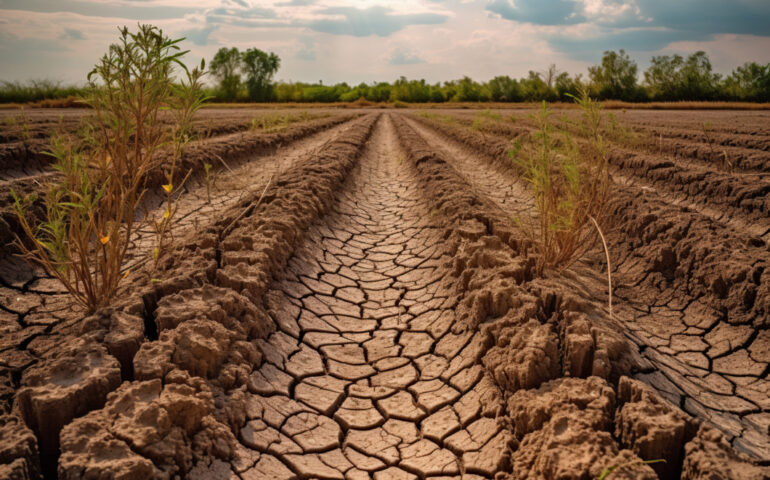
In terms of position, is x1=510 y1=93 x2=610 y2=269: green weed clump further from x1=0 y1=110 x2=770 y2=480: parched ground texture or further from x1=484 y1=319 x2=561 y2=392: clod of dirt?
x1=484 y1=319 x2=561 y2=392: clod of dirt

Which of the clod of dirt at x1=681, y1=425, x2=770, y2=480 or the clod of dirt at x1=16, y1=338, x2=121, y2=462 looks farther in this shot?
the clod of dirt at x1=16, y1=338, x2=121, y2=462

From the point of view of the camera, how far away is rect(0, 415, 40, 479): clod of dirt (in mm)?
1494

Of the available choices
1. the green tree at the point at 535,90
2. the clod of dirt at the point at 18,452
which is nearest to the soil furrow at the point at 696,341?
the clod of dirt at the point at 18,452

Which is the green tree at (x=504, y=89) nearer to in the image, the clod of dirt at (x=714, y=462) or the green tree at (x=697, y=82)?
the green tree at (x=697, y=82)

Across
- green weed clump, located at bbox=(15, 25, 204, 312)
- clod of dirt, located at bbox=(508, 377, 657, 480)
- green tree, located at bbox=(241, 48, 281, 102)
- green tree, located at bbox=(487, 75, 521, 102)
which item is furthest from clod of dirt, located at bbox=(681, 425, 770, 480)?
green tree, located at bbox=(241, 48, 281, 102)

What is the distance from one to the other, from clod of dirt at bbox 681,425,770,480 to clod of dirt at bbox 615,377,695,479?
0.04 metres

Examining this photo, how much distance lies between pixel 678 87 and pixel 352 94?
32961mm

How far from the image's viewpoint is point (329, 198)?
17.6 feet

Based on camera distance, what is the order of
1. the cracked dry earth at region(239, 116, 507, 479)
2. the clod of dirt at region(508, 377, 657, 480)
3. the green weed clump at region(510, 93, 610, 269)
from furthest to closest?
the green weed clump at region(510, 93, 610, 269)
the cracked dry earth at region(239, 116, 507, 479)
the clod of dirt at region(508, 377, 657, 480)

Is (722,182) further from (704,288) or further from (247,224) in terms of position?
(247,224)

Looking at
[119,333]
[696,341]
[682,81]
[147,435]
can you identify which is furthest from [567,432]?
[682,81]

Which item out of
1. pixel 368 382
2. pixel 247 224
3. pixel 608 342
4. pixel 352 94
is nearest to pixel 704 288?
pixel 608 342

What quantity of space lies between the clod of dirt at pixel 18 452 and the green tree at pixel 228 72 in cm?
4900

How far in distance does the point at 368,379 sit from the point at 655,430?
1.42m
